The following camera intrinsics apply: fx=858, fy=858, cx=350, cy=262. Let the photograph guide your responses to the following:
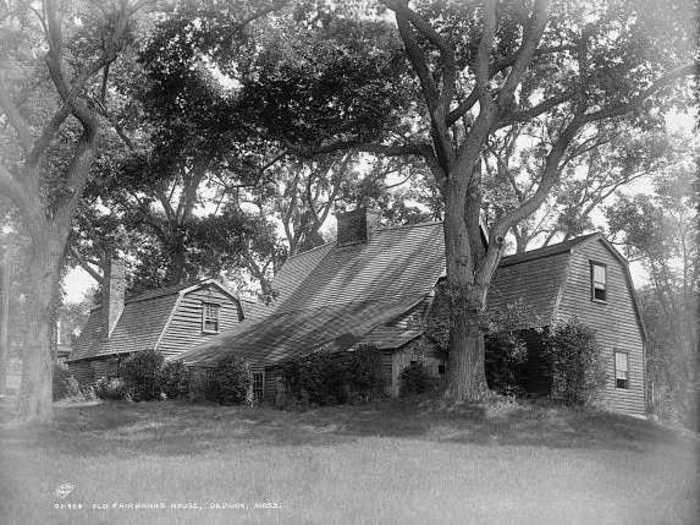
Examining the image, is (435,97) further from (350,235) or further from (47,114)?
(47,114)

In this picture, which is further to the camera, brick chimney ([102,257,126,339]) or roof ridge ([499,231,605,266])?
brick chimney ([102,257,126,339])

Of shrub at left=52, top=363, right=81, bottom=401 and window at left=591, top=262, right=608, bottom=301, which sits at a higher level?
window at left=591, top=262, right=608, bottom=301

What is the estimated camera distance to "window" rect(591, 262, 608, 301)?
111 ft

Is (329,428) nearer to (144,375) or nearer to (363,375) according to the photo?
(363,375)

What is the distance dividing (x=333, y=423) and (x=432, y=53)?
1448cm

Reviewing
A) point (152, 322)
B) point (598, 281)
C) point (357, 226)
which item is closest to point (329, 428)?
point (598, 281)

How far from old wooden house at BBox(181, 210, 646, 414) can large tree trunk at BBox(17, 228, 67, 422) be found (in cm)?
1131

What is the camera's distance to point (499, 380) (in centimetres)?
3105

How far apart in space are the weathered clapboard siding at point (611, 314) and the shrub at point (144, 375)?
1791 cm

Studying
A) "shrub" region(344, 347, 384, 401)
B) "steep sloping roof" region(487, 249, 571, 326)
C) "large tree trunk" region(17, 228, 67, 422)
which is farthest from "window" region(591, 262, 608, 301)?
"large tree trunk" region(17, 228, 67, 422)

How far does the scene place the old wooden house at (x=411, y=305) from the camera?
3203 centimetres

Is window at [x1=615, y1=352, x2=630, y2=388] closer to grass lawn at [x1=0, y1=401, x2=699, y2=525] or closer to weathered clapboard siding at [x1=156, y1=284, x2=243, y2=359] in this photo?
grass lawn at [x1=0, y1=401, x2=699, y2=525]

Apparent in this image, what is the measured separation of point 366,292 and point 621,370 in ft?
35.6

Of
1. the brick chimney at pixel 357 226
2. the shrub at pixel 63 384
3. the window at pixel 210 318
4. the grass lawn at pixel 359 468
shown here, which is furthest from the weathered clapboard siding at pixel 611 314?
the shrub at pixel 63 384
